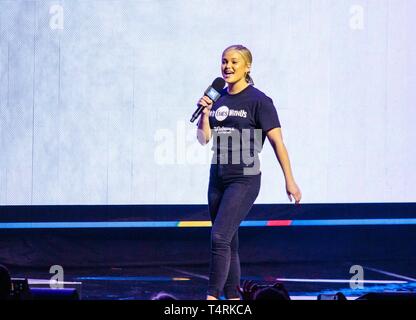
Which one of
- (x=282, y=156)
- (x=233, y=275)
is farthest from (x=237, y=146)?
(x=233, y=275)

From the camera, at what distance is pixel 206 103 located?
4.33 metres

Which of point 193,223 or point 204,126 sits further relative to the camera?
point 193,223

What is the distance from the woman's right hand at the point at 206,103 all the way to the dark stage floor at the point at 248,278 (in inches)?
56.5

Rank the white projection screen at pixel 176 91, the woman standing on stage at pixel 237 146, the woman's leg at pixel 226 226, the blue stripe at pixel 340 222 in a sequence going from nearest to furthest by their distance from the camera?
1. the woman's leg at pixel 226 226
2. the woman standing on stage at pixel 237 146
3. the white projection screen at pixel 176 91
4. the blue stripe at pixel 340 222

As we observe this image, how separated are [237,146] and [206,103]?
0.29 metres

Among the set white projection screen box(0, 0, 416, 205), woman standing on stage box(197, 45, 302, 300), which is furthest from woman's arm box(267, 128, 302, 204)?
white projection screen box(0, 0, 416, 205)

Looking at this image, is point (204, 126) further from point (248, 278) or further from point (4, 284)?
point (248, 278)

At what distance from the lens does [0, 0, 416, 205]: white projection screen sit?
641 cm

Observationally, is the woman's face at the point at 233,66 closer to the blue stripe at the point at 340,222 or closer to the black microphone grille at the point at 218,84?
the black microphone grille at the point at 218,84

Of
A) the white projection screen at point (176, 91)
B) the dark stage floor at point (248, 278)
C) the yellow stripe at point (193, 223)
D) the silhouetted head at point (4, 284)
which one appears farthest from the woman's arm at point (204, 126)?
the yellow stripe at point (193, 223)

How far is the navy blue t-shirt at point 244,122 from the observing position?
428cm

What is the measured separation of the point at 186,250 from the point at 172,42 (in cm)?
172

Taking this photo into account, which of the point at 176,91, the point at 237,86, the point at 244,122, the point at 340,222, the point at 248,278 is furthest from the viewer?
the point at 340,222

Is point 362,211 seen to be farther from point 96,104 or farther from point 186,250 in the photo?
point 96,104
